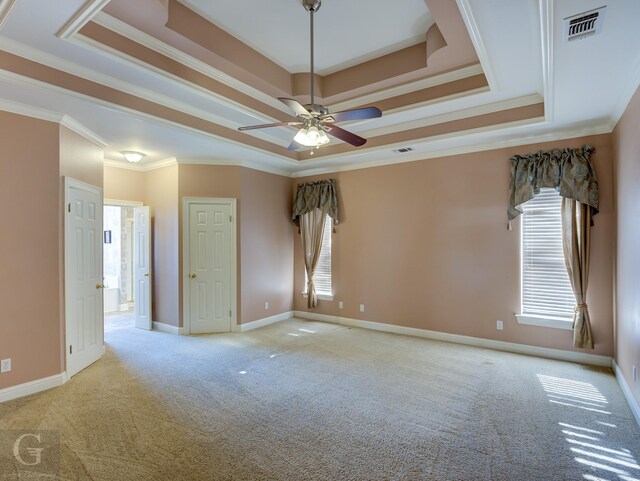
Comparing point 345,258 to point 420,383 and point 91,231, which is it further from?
point 91,231

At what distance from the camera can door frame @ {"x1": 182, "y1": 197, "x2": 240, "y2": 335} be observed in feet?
18.0

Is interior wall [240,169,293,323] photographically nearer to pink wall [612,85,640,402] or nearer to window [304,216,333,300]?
window [304,216,333,300]

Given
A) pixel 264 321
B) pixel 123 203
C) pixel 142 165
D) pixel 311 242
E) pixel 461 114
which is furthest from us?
pixel 311 242

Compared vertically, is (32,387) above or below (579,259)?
below

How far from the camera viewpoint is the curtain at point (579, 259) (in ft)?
13.1

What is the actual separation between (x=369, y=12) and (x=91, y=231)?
404 cm

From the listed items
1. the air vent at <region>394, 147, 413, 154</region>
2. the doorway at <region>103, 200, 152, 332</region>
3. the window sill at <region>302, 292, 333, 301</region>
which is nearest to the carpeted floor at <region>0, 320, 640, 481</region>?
the doorway at <region>103, 200, 152, 332</region>

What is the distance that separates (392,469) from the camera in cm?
226

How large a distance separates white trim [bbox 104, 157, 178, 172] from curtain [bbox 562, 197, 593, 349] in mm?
5692

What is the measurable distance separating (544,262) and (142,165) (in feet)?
21.0

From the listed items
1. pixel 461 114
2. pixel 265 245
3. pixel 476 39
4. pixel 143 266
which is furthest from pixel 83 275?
pixel 461 114

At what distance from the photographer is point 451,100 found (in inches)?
149

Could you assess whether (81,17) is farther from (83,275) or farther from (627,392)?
(627,392)

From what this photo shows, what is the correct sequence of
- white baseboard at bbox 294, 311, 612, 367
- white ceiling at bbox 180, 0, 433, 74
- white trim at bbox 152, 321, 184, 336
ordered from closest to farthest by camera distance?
white ceiling at bbox 180, 0, 433, 74 → white baseboard at bbox 294, 311, 612, 367 → white trim at bbox 152, 321, 184, 336
